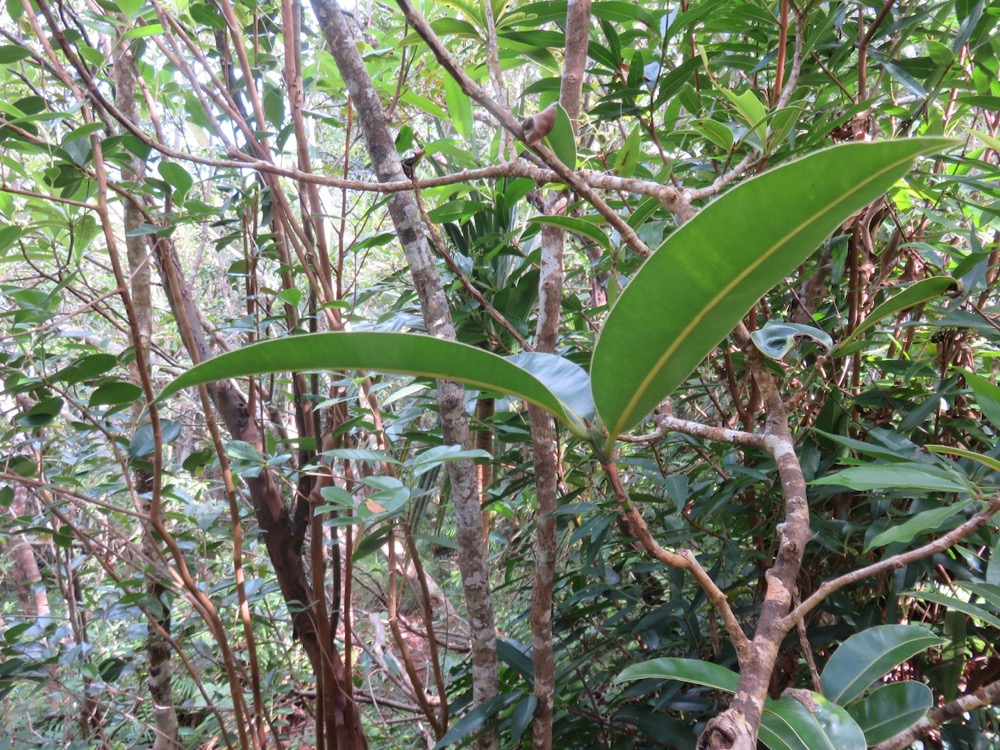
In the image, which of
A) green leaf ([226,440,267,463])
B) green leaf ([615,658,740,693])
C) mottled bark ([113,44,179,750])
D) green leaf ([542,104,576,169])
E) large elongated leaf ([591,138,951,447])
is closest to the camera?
large elongated leaf ([591,138,951,447])

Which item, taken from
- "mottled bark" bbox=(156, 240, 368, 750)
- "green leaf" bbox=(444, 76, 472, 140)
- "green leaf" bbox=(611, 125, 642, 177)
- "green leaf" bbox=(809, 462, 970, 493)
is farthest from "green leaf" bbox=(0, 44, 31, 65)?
"green leaf" bbox=(809, 462, 970, 493)

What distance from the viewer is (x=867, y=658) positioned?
1.25 ft

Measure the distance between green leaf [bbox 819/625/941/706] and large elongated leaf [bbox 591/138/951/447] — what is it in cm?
24

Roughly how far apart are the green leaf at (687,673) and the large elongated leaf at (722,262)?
0.17 m

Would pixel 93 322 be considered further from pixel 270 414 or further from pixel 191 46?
pixel 191 46

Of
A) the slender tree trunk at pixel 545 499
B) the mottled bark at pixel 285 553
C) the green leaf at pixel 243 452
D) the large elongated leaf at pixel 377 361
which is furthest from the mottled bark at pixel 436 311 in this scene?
the large elongated leaf at pixel 377 361

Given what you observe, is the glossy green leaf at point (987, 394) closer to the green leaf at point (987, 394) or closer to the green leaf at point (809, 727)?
the green leaf at point (987, 394)

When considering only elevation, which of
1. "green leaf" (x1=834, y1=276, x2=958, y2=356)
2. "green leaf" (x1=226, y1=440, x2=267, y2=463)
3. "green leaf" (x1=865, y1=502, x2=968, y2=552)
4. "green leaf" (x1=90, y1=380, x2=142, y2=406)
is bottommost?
"green leaf" (x1=865, y1=502, x2=968, y2=552)

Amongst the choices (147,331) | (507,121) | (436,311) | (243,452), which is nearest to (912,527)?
(507,121)

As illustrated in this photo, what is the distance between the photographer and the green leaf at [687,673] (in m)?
0.34

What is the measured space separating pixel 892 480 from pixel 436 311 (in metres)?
0.50

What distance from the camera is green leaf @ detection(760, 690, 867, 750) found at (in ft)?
0.94

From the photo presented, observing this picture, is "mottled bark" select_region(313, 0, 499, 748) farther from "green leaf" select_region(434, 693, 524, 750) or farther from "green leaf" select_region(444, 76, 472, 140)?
"green leaf" select_region(444, 76, 472, 140)

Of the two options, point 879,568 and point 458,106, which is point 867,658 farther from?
point 458,106
